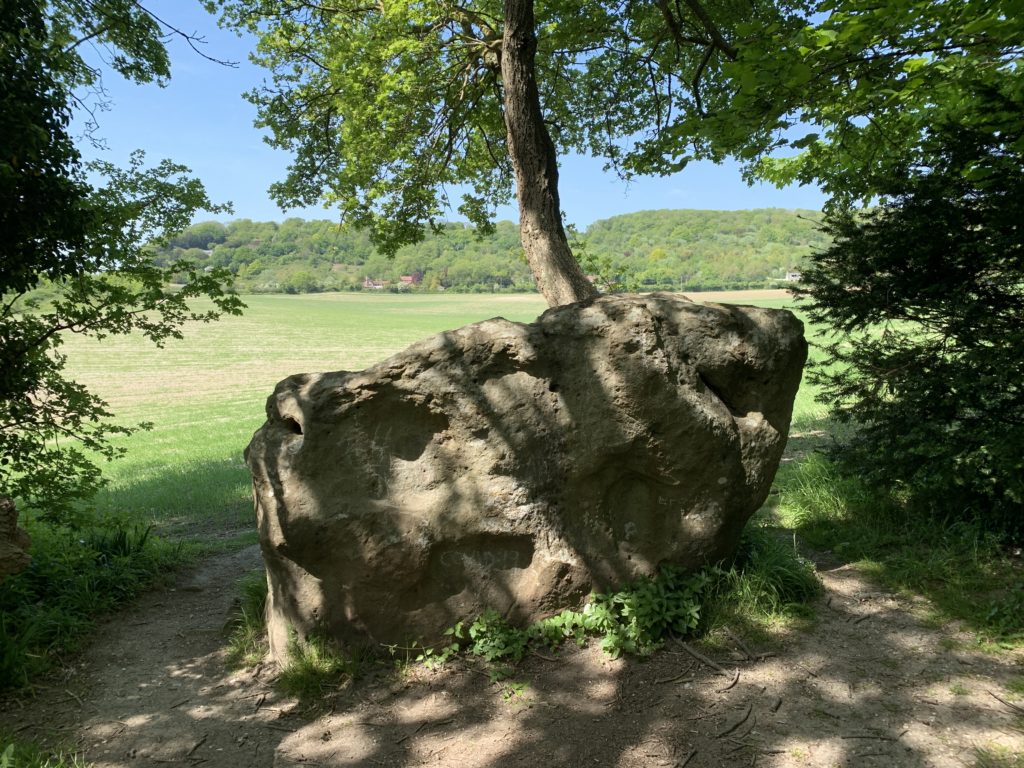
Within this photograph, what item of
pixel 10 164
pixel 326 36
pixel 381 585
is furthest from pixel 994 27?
pixel 326 36

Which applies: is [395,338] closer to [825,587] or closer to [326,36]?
[326,36]

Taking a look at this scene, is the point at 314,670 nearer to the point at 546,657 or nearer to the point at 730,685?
the point at 546,657

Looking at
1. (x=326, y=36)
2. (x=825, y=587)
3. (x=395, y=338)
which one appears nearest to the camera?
(x=825, y=587)

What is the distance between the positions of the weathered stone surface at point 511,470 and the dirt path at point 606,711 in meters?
0.54

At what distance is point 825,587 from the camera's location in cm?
504

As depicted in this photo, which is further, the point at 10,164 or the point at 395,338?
the point at 395,338

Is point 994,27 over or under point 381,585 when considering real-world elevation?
over

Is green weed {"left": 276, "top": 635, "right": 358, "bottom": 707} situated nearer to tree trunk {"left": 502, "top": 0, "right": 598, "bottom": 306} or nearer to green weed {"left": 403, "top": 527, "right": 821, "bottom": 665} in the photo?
green weed {"left": 403, "top": 527, "right": 821, "bottom": 665}

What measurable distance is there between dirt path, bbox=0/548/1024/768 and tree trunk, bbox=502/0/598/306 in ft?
13.7

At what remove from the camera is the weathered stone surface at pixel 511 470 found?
180 inches

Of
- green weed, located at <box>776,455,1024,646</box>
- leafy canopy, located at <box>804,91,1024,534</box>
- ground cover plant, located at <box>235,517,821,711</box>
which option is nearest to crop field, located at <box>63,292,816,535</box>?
ground cover plant, located at <box>235,517,821,711</box>

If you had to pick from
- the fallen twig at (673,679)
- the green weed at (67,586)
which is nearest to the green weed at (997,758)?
the fallen twig at (673,679)

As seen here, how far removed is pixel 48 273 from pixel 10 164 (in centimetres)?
99

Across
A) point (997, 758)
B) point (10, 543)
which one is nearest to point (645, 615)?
point (997, 758)
